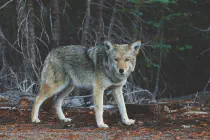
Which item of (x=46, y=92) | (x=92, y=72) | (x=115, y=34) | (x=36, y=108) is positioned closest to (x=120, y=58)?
(x=92, y=72)

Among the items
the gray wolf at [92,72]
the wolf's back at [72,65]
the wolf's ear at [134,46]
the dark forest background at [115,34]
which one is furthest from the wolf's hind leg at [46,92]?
the dark forest background at [115,34]

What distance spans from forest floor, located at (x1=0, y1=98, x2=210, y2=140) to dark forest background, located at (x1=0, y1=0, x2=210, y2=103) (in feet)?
5.64

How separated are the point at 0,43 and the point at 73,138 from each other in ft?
23.7

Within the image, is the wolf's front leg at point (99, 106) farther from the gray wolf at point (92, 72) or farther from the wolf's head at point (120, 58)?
the wolf's head at point (120, 58)

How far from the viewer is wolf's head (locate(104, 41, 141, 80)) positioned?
6297 mm

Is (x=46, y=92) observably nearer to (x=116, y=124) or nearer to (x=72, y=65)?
(x=72, y=65)

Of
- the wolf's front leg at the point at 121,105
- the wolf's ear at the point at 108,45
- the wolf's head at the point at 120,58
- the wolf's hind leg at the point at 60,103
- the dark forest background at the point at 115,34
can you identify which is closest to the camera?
the wolf's head at the point at 120,58

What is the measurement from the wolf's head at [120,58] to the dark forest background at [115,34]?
3125mm

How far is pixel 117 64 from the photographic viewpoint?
6332 mm

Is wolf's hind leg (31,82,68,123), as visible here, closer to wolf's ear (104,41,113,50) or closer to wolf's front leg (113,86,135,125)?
wolf's front leg (113,86,135,125)

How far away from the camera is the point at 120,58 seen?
6.35 metres

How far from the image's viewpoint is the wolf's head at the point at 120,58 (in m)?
6.30

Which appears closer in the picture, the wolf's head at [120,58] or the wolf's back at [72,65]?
the wolf's head at [120,58]

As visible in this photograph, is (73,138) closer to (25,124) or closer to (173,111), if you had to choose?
(25,124)
